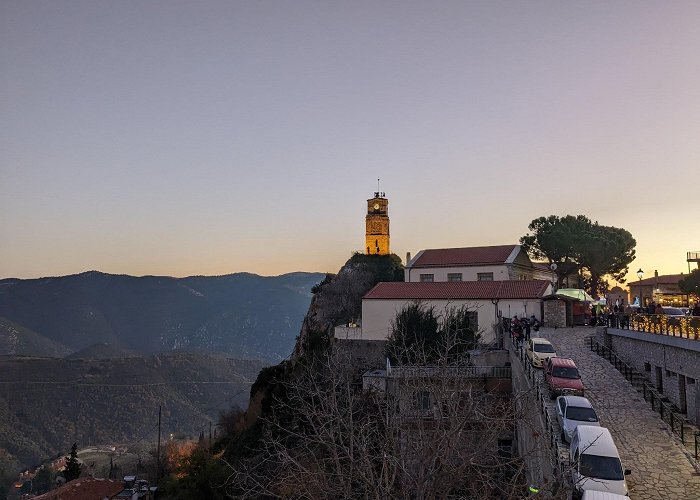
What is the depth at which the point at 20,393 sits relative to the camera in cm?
11725

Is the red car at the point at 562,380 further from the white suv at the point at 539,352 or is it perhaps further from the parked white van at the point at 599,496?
the parked white van at the point at 599,496

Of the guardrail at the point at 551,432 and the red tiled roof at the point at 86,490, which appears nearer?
the guardrail at the point at 551,432

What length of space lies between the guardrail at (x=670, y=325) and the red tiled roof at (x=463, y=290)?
47.7 feet

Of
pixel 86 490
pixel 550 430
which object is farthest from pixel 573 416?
pixel 86 490

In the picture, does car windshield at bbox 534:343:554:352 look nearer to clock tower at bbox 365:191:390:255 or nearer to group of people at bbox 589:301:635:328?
group of people at bbox 589:301:635:328

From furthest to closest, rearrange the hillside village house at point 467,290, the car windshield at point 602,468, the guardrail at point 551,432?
1. the hillside village house at point 467,290
2. the guardrail at point 551,432
3. the car windshield at point 602,468

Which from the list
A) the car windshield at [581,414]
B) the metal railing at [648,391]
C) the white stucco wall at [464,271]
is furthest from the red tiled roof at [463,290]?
the car windshield at [581,414]

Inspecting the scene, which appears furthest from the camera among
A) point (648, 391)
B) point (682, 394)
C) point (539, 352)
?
point (539, 352)

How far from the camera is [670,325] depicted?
2177 cm

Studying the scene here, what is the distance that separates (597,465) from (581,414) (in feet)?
12.9

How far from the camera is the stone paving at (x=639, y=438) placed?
1426cm

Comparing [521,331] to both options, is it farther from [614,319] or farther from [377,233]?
[377,233]

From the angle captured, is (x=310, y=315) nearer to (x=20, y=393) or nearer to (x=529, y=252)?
(x=529, y=252)

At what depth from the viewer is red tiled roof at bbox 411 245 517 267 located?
180 ft
